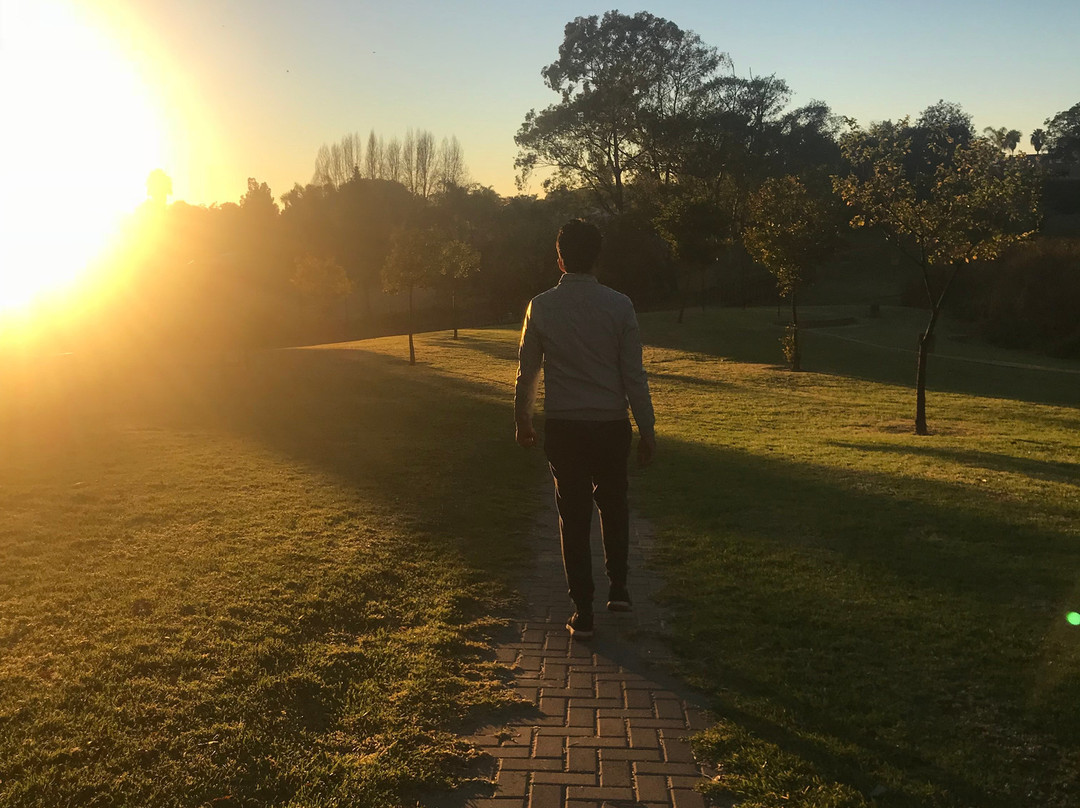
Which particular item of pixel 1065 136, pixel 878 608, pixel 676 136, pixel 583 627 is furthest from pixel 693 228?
pixel 1065 136

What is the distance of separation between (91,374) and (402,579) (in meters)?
19.2

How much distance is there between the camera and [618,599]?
5.34 meters

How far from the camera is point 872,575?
615cm

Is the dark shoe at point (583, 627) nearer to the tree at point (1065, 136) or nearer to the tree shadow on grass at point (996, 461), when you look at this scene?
the tree shadow on grass at point (996, 461)

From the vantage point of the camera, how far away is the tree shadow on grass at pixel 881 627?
11.8 ft

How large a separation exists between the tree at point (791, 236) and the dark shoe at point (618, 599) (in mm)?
19714

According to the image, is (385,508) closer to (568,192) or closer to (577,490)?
(577,490)

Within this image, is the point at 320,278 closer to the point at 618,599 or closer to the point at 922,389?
the point at 922,389

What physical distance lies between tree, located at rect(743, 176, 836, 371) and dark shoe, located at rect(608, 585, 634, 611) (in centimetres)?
1971

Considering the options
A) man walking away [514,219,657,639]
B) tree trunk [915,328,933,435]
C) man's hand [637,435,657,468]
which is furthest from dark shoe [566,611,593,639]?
tree trunk [915,328,933,435]

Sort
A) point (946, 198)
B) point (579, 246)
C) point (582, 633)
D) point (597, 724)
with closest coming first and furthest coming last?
point (597, 724), point (579, 246), point (582, 633), point (946, 198)

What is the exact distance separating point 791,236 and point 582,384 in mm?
20364

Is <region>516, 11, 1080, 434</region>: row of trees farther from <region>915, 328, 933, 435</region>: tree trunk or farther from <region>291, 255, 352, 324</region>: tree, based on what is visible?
<region>915, 328, 933, 435</region>: tree trunk

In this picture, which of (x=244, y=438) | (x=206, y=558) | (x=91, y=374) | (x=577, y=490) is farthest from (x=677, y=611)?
(x=91, y=374)
